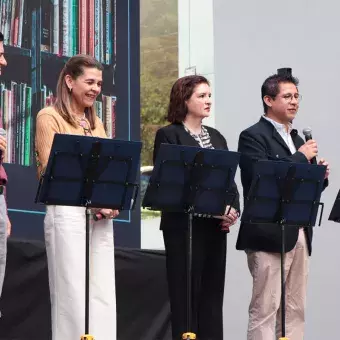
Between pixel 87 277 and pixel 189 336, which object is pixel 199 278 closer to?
pixel 189 336

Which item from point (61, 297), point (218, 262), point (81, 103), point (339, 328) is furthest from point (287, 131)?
point (339, 328)

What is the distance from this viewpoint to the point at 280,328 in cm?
575

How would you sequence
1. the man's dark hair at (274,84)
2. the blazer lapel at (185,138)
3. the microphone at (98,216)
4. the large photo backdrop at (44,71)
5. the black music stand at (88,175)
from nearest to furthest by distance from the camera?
the black music stand at (88,175) < the microphone at (98,216) < the blazer lapel at (185,138) < the man's dark hair at (274,84) < the large photo backdrop at (44,71)

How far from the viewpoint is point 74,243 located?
16.4 ft

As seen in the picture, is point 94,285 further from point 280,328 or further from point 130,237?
point 130,237

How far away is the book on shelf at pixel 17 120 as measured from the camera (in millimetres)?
6297

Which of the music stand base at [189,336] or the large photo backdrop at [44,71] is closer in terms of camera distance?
the music stand base at [189,336]

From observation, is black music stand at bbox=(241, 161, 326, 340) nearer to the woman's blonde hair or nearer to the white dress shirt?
the white dress shirt

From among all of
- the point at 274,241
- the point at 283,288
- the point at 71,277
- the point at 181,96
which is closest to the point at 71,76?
the point at 181,96

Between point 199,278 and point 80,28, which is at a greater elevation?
point 80,28

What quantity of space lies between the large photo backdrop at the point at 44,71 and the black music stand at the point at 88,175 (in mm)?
1691

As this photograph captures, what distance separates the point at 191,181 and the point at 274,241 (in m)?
0.79

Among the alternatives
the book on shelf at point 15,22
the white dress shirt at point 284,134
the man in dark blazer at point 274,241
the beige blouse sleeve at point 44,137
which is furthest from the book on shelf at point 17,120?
the white dress shirt at point 284,134

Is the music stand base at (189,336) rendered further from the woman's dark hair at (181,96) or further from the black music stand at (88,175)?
the woman's dark hair at (181,96)
